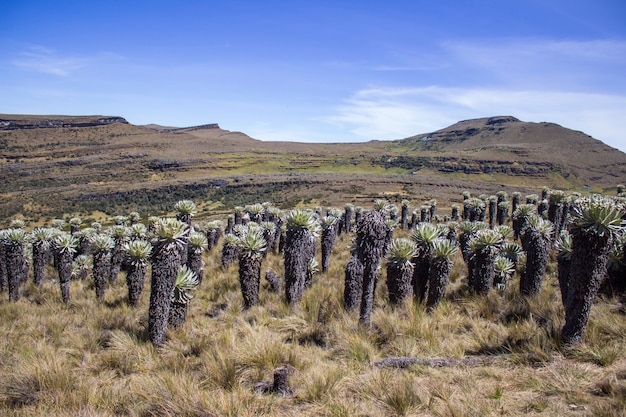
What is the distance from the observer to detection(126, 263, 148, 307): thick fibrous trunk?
11195 millimetres

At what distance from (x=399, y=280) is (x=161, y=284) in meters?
5.43

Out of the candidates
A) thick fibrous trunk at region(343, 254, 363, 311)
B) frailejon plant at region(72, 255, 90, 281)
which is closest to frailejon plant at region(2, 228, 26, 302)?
frailejon plant at region(72, 255, 90, 281)

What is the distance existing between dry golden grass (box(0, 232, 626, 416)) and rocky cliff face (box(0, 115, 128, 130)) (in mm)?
140497

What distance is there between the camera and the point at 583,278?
18.5 feet

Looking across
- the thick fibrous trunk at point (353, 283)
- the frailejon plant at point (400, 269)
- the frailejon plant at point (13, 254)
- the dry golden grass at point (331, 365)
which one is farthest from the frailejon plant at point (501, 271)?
the frailejon plant at point (13, 254)

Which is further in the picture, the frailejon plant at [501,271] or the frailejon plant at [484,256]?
the frailejon plant at [501,271]

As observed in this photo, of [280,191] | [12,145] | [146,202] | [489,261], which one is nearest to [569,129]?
[280,191]

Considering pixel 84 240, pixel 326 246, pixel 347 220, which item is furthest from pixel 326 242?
pixel 84 240

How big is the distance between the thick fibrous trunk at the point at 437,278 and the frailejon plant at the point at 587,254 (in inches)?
119

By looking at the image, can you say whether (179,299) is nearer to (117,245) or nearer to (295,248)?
(295,248)

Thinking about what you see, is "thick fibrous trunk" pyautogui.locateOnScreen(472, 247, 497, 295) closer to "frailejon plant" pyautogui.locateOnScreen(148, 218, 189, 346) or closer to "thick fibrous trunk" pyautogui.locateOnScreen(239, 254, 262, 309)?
"thick fibrous trunk" pyautogui.locateOnScreen(239, 254, 262, 309)

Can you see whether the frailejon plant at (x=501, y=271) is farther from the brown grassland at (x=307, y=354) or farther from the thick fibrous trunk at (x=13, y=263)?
the thick fibrous trunk at (x=13, y=263)

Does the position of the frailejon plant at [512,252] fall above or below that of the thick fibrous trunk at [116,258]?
above

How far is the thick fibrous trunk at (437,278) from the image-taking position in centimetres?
875
